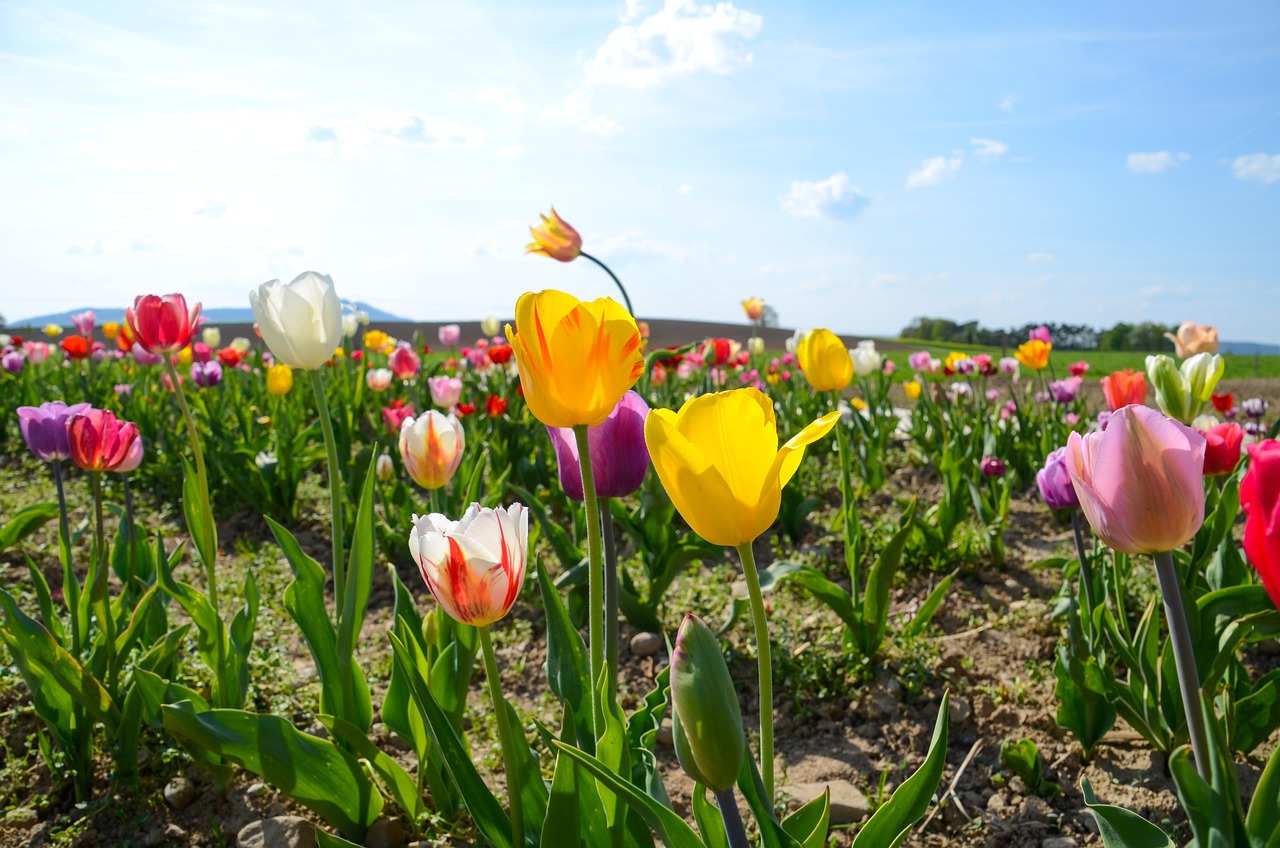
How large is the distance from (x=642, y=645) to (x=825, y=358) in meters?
1.04

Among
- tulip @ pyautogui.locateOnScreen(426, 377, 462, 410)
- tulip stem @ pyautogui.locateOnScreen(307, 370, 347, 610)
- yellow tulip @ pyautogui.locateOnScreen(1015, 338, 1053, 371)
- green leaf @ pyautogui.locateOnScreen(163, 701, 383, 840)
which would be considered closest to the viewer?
green leaf @ pyautogui.locateOnScreen(163, 701, 383, 840)

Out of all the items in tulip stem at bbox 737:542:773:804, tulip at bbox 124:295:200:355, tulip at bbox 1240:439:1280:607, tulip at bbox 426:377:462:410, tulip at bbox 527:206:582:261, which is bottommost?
tulip stem at bbox 737:542:773:804

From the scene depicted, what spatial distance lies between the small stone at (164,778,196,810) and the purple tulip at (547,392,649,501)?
121 centimetres

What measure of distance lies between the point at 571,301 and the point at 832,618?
2.00 metres

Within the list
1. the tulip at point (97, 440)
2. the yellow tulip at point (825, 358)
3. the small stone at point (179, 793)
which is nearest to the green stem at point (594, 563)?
the small stone at point (179, 793)

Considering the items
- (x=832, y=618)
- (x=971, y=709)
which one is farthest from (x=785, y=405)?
(x=971, y=709)

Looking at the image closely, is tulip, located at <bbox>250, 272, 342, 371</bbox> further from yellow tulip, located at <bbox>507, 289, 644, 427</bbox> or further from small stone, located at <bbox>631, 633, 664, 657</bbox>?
small stone, located at <bbox>631, 633, 664, 657</bbox>

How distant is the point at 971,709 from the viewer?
220cm

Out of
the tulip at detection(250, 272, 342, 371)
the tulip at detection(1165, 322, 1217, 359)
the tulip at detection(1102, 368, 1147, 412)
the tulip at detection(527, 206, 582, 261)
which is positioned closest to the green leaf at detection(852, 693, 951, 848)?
the tulip at detection(250, 272, 342, 371)

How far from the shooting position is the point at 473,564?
3.40 feet

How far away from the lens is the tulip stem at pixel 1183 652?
1016mm

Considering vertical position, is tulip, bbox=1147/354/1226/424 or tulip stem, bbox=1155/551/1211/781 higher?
tulip, bbox=1147/354/1226/424

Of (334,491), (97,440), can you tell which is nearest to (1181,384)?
(334,491)

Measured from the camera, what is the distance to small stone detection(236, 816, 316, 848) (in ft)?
5.41
